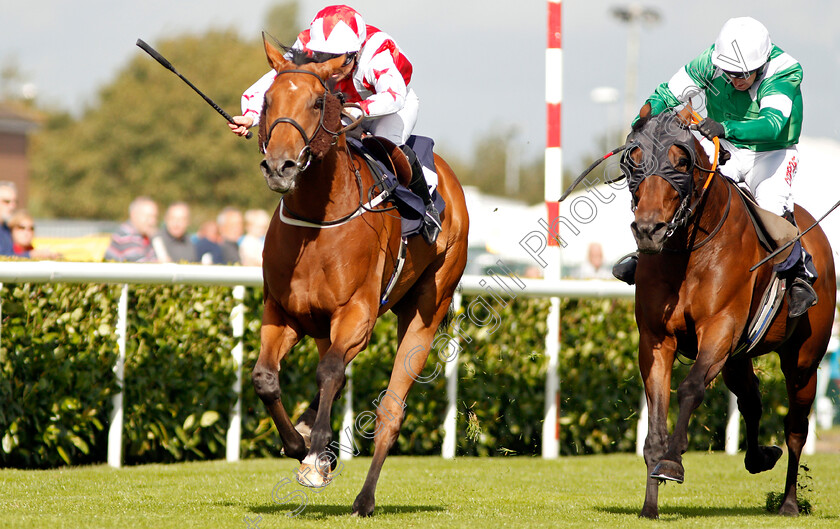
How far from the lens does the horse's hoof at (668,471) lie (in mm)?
4531

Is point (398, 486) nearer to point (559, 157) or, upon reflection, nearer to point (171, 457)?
point (171, 457)

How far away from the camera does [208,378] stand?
670cm

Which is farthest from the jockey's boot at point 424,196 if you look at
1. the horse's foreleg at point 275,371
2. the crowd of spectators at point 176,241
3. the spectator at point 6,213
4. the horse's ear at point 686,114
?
the spectator at point 6,213

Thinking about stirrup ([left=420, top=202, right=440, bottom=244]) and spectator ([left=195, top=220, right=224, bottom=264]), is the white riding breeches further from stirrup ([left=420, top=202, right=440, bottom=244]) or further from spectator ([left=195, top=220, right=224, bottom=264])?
spectator ([left=195, top=220, right=224, bottom=264])

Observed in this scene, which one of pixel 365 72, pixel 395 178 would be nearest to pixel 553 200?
pixel 395 178

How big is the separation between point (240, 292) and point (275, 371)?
2.42m

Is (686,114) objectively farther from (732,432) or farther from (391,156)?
(732,432)

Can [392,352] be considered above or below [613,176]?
below

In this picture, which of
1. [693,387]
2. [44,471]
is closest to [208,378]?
[44,471]

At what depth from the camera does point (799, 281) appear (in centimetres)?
535

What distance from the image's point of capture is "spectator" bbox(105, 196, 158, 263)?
8.95m

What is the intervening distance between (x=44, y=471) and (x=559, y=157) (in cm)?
428

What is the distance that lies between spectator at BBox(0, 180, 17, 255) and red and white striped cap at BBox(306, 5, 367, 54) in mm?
4034

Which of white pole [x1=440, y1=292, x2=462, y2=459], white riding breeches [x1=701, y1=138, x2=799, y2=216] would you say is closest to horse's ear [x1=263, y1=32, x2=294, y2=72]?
white riding breeches [x1=701, y1=138, x2=799, y2=216]
